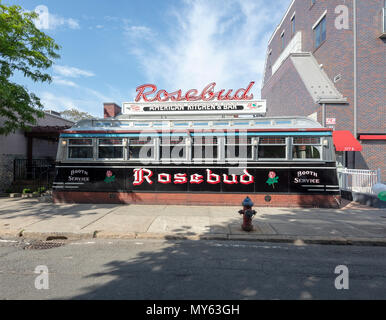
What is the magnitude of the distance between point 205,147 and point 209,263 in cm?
543

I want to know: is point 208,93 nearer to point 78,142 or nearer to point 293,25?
point 78,142

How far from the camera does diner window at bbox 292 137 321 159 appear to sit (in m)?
8.76

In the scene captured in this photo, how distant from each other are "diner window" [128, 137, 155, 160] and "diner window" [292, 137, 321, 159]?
6.00 meters

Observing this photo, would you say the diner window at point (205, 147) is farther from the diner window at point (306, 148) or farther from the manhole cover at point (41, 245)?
the manhole cover at point (41, 245)

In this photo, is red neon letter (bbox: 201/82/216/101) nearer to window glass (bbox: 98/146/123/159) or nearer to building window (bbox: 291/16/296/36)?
window glass (bbox: 98/146/123/159)

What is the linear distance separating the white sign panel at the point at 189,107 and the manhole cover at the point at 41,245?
7999 millimetres

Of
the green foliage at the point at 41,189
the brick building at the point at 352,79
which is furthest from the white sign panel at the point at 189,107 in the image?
the green foliage at the point at 41,189

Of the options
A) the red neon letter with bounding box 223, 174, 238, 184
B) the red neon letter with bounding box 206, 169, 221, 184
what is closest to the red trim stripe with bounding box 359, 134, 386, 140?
the red neon letter with bounding box 223, 174, 238, 184

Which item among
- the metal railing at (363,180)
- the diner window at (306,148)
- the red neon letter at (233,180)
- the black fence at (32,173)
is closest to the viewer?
the diner window at (306,148)

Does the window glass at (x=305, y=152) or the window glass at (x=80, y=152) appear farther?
the window glass at (x=80, y=152)

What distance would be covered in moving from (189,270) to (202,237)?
5.71 ft

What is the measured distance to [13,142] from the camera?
42.8 ft

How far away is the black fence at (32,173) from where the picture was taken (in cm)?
1241

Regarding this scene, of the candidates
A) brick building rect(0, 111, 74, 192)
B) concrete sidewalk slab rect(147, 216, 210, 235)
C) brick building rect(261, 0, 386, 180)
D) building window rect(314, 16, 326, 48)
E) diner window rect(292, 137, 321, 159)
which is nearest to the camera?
concrete sidewalk slab rect(147, 216, 210, 235)
